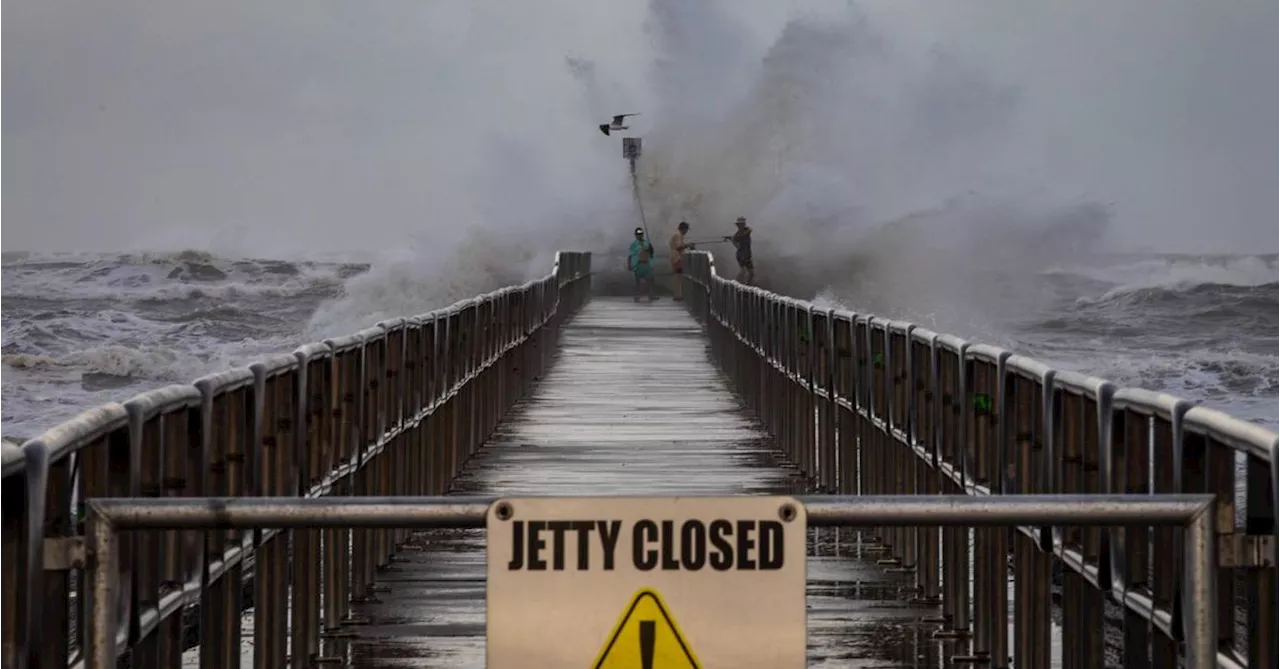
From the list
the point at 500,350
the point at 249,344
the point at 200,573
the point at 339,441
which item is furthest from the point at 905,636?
the point at 249,344

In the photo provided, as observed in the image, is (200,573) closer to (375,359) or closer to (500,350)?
(375,359)

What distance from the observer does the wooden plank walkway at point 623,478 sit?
12367mm

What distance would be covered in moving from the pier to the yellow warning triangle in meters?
0.40

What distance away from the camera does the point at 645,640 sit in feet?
19.5

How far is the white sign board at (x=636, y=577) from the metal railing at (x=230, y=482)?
3.17 ft

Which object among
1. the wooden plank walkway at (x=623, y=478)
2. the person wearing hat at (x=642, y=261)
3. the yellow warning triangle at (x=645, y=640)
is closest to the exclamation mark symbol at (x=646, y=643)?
the yellow warning triangle at (x=645, y=640)

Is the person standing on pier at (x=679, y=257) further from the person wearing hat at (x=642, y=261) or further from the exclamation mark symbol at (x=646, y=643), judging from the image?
the exclamation mark symbol at (x=646, y=643)

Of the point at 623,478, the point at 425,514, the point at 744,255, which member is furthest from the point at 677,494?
the point at 744,255

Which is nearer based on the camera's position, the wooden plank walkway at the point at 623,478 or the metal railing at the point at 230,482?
the metal railing at the point at 230,482

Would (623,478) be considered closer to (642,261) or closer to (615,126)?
(642,261)

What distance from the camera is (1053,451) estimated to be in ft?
30.3

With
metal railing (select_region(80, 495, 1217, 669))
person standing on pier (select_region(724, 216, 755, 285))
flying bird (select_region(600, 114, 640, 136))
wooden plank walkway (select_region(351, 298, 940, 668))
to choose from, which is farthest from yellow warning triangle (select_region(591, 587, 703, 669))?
flying bird (select_region(600, 114, 640, 136))

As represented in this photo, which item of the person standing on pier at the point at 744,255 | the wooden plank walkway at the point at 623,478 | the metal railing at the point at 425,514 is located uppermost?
the person standing on pier at the point at 744,255

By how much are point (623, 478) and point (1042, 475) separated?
11.4 meters
